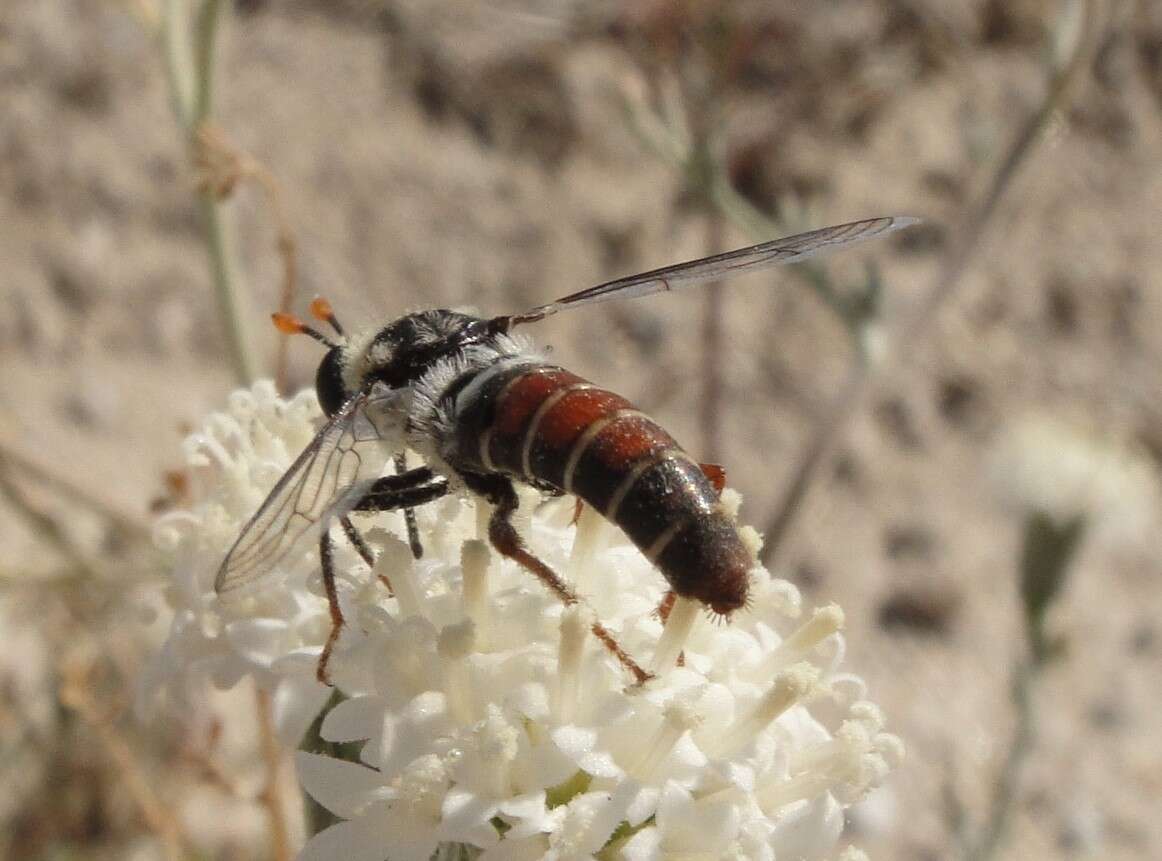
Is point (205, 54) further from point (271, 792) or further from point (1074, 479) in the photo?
point (1074, 479)

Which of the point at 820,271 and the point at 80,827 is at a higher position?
the point at 820,271

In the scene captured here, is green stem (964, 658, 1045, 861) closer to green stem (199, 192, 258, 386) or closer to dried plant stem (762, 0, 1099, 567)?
dried plant stem (762, 0, 1099, 567)

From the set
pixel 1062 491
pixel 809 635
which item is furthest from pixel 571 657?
pixel 1062 491

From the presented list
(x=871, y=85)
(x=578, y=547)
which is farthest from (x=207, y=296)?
(x=578, y=547)

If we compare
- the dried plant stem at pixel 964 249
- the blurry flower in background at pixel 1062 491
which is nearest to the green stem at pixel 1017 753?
the blurry flower in background at pixel 1062 491

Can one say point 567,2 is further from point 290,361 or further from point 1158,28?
point 1158,28

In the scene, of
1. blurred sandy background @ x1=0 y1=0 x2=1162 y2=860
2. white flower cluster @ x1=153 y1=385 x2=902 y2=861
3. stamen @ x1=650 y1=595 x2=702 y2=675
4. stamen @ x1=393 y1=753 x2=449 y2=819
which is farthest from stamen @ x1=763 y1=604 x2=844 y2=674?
blurred sandy background @ x1=0 y1=0 x2=1162 y2=860
